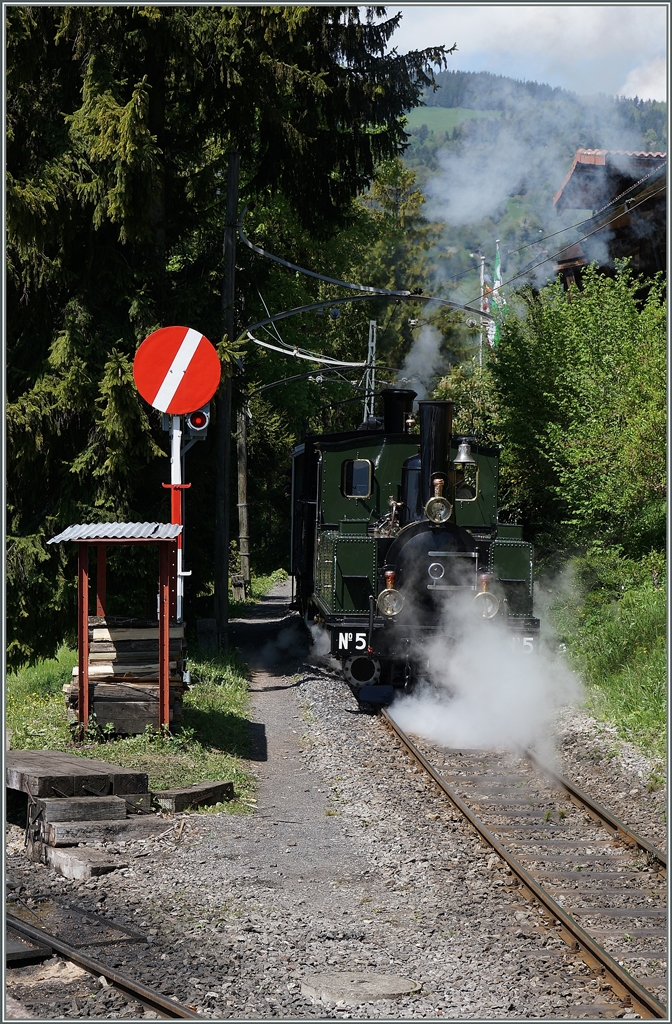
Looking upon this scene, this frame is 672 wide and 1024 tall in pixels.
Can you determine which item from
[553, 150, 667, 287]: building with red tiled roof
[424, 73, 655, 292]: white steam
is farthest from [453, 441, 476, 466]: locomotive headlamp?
[424, 73, 655, 292]: white steam

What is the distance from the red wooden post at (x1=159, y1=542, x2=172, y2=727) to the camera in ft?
32.4

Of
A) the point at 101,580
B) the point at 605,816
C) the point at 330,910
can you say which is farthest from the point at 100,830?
the point at 605,816

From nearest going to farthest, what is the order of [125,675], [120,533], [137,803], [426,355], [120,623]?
[137,803] → [120,533] → [125,675] → [120,623] → [426,355]

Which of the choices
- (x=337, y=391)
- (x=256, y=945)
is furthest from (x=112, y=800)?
(x=337, y=391)

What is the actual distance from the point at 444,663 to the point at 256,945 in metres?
7.04

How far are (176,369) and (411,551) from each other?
3.60 meters

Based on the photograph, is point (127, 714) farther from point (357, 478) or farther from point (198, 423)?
point (357, 478)

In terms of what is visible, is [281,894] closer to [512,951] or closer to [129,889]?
[129,889]

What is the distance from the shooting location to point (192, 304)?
15.4 m

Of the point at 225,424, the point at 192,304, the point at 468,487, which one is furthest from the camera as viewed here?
the point at 225,424

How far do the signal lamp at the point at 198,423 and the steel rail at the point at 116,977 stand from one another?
6361 millimetres

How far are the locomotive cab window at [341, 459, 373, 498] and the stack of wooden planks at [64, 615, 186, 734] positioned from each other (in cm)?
463

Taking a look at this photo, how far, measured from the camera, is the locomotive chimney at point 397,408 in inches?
619

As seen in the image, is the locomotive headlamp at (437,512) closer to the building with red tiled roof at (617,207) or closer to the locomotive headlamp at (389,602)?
the locomotive headlamp at (389,602)
